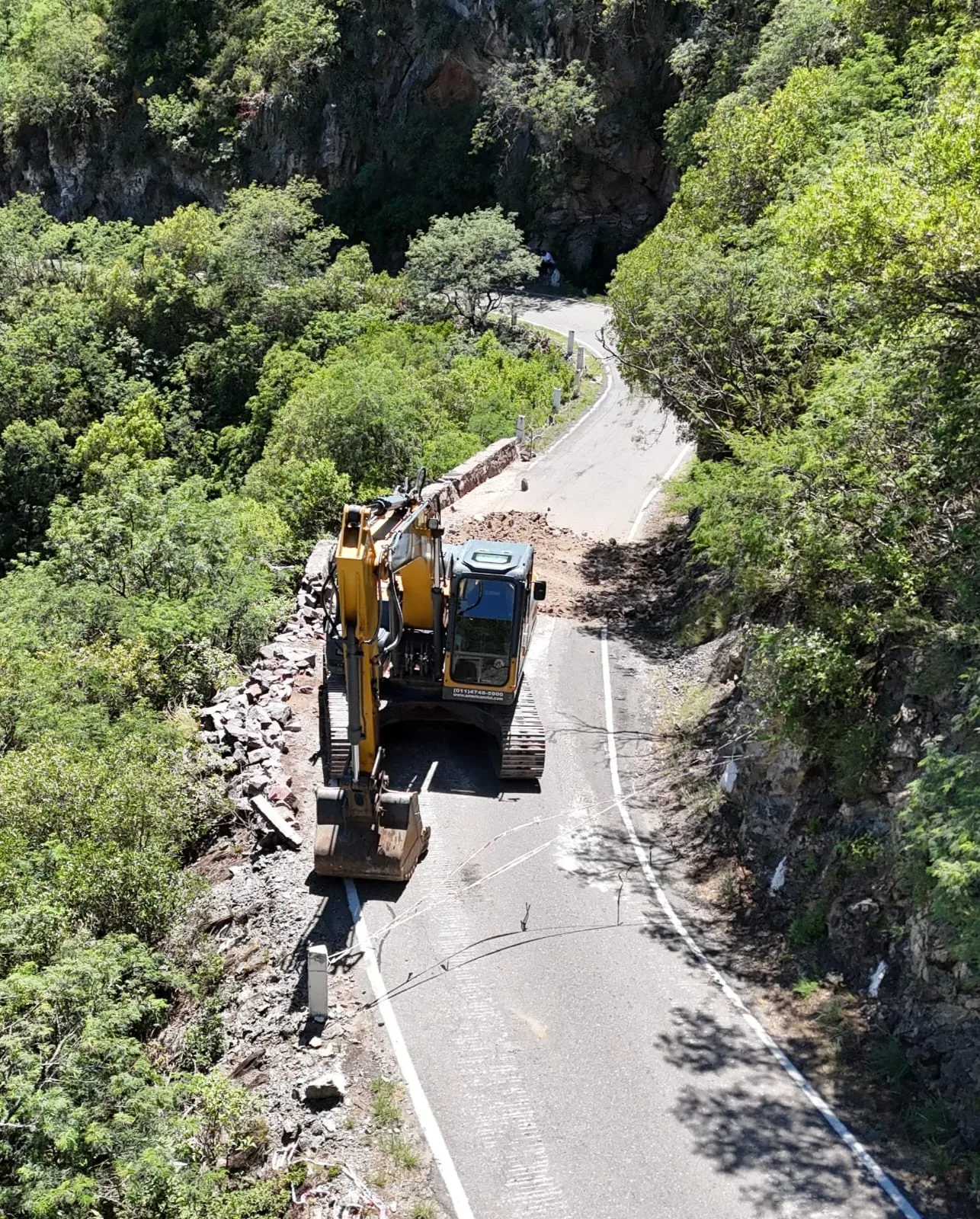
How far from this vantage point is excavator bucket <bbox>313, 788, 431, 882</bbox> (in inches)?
506

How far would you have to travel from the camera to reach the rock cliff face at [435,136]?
51531 millimetres

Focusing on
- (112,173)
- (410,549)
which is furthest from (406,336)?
(112,173)

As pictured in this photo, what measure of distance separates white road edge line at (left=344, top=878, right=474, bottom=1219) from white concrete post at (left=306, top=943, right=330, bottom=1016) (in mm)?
690

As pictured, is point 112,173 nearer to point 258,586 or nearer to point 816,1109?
point 258,586

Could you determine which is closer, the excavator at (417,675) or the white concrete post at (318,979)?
the white concrete post at (318,979)

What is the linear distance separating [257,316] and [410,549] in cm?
3320

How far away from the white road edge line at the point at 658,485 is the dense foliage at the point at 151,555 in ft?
17.7

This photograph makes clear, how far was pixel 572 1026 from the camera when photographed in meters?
11.1

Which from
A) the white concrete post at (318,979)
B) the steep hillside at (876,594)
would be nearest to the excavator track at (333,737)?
the white concrete post at (318,979)

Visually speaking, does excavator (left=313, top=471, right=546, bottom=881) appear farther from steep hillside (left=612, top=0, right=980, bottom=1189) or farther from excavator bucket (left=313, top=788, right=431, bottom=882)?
steep hillside (left=612, top=0, right=980, bottom=1189)

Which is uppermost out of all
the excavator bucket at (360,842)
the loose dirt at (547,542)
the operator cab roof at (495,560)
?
the operator cab roof at (495,560)

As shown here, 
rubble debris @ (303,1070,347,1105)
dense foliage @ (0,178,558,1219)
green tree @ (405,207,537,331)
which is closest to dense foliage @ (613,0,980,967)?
rubble debris @ (303,1070,347,1105)

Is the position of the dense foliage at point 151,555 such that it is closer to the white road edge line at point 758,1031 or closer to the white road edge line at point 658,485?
the white road edge line at point 758,1031

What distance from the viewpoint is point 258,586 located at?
22562 mm
